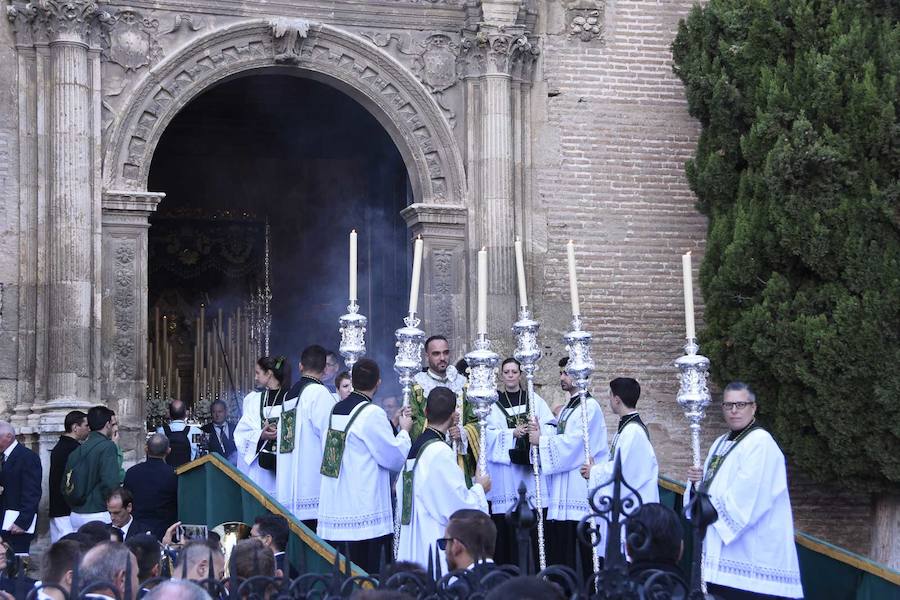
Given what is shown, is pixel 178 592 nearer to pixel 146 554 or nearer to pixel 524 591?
pixel 524 591

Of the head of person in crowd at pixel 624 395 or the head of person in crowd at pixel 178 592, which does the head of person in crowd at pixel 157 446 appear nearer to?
the head of person in crowd at pixel 624 395

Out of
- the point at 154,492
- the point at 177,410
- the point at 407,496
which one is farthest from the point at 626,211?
the point at 407,496

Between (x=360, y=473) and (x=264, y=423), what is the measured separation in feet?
5.20

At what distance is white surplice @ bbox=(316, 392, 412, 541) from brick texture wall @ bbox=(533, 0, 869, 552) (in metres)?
4.78

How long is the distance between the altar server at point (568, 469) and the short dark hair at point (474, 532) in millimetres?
3543

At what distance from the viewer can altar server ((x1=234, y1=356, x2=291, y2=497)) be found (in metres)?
11.0

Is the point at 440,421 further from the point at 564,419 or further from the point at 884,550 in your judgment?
the point at 884,550

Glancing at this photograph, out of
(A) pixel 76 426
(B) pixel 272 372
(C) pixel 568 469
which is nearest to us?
(C) pixel 568 469

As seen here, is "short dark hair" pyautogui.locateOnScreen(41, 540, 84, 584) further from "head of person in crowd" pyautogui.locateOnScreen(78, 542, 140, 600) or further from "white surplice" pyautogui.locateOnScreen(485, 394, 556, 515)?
"white surplice" pyautogui.locateOnScreen(485, 394, 556, 515)

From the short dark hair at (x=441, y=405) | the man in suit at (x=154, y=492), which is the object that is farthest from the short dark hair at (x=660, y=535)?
the man in suit at (x=154, y=492)

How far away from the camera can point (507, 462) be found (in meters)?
10.3

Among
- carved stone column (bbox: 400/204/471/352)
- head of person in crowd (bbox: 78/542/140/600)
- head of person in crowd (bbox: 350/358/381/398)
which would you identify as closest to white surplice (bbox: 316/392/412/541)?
head of person in crowd (bbox: 350/358/381/398)

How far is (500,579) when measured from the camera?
5445mm

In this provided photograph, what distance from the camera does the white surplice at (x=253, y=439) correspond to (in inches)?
440
